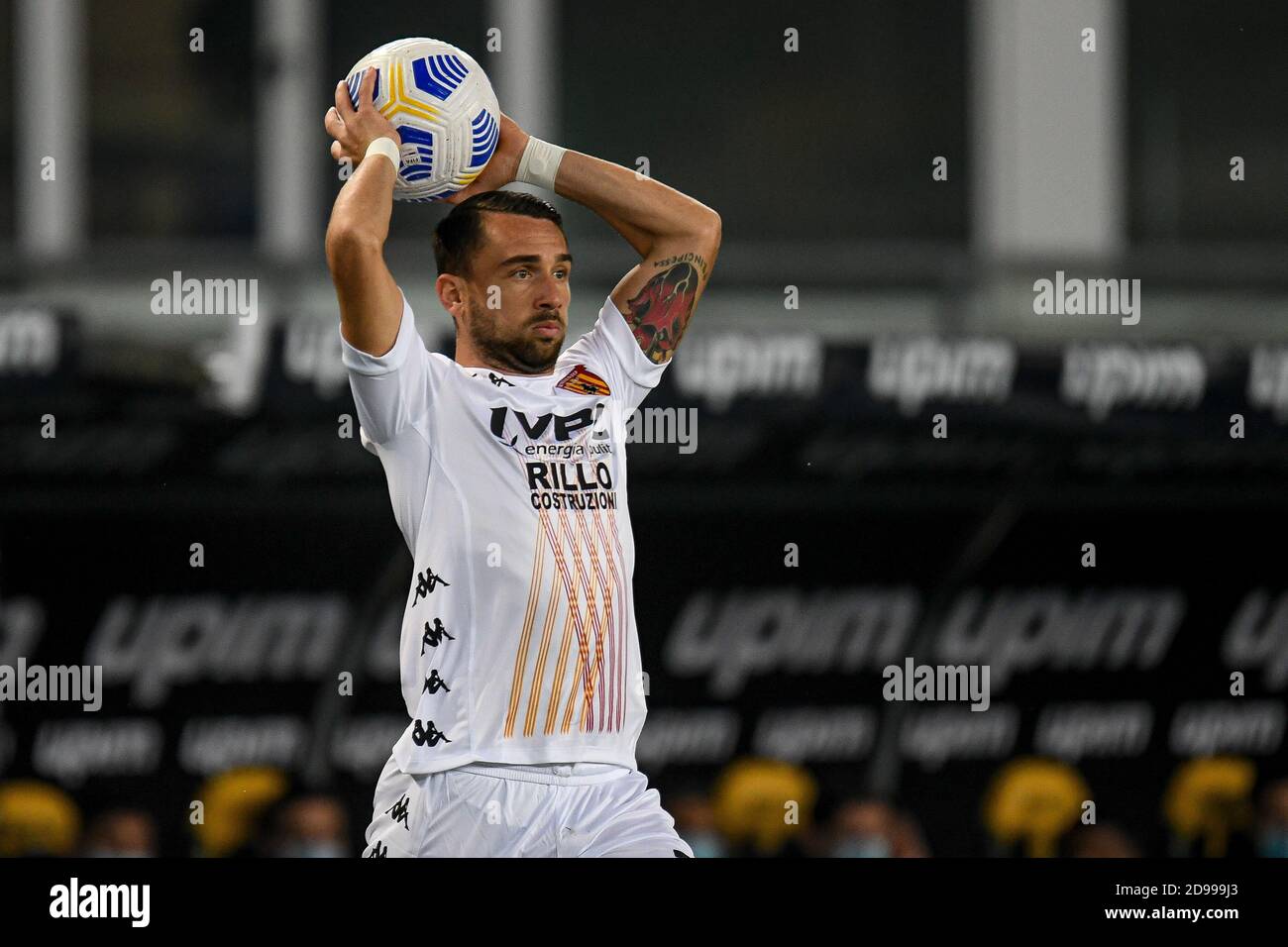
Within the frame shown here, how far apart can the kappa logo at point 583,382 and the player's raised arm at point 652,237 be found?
0.58ft

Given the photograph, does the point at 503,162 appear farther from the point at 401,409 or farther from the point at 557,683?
the point at 557,683

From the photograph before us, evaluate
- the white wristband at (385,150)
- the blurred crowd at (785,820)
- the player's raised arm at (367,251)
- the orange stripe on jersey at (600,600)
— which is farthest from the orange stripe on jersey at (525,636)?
the blurred crowd at (785,820)

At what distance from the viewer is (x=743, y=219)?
8102 mm

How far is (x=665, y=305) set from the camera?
459cm

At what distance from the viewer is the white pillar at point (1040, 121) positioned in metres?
8.28

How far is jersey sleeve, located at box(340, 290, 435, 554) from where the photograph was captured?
4062 mm

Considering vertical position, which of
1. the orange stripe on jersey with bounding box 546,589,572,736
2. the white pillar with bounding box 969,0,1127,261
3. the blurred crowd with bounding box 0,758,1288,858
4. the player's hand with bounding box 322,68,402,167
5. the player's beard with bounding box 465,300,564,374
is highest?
the white pillar with bounding box 969,0,1127,261

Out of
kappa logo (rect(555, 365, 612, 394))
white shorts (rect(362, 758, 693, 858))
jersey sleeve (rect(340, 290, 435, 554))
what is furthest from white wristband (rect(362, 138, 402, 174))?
Answer: white shorts (rect(362, 758, 693, 858))

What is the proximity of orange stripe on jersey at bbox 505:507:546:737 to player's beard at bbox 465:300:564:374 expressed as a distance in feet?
1.39

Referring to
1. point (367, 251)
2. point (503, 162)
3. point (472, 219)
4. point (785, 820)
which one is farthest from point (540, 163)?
point (785, 820)

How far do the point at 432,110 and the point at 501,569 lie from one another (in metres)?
1.05

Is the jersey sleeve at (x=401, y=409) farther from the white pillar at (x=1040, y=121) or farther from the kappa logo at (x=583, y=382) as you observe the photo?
the white pillar at (x=1040, y=121)

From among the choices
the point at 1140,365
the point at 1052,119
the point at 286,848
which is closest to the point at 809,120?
the point at 1052,119

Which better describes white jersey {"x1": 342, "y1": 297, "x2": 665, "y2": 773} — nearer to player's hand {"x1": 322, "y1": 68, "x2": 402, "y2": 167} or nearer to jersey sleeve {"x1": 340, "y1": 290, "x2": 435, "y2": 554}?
jersey sleeve {"x1": 340, "y1": 290, "x2": 435, "y2": 554}
